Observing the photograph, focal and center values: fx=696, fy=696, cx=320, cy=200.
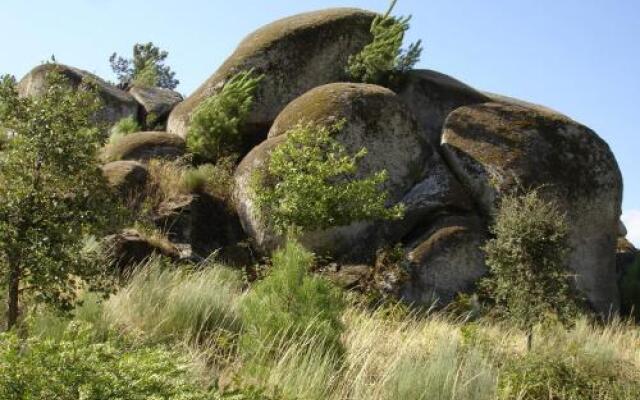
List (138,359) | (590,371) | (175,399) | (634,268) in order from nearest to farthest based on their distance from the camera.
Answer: (175,399) → (138,359) → (590,371) → (634,268)

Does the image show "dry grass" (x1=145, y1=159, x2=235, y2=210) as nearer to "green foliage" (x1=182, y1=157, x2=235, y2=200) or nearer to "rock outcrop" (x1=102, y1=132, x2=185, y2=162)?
"green foliage" (x1=182, y1=157, x2=235, y2=200)

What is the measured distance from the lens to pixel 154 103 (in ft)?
86.8

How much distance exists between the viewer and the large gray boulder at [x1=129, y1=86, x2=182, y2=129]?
2580 cm

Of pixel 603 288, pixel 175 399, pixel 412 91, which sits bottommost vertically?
pixel 603 288

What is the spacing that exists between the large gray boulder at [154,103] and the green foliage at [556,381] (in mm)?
18690

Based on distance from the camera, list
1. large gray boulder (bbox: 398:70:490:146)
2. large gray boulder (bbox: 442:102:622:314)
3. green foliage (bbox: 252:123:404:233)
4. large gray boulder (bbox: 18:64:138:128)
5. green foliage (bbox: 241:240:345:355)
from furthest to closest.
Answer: large gray boulder (bbox: 18:64:138:128), large gray boulder (bbox: 398:70:490:146), large gray boulder (bbox: 442:102:622:314), green foliage (bbox: 252:123:404:233), green foliage (bbox: 241:240:345:355)

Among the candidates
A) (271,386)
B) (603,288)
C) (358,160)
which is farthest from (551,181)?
(271,386)

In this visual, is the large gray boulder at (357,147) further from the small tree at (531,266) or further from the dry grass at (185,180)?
the small tree at (531,266)

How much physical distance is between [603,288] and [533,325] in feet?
23.9

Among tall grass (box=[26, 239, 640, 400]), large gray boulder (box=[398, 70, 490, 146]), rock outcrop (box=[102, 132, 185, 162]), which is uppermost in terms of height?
large gray boulder (box=[398, 70, 490, 146])

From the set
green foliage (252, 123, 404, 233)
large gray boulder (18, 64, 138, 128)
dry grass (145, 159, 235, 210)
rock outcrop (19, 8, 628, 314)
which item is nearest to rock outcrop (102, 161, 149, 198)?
rock outcrop (19, 8, 628, 314)

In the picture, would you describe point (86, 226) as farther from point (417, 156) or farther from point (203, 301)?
point (417, 156)

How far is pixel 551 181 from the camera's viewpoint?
1898 cm

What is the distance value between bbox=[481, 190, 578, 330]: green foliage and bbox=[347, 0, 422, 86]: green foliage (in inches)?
382
